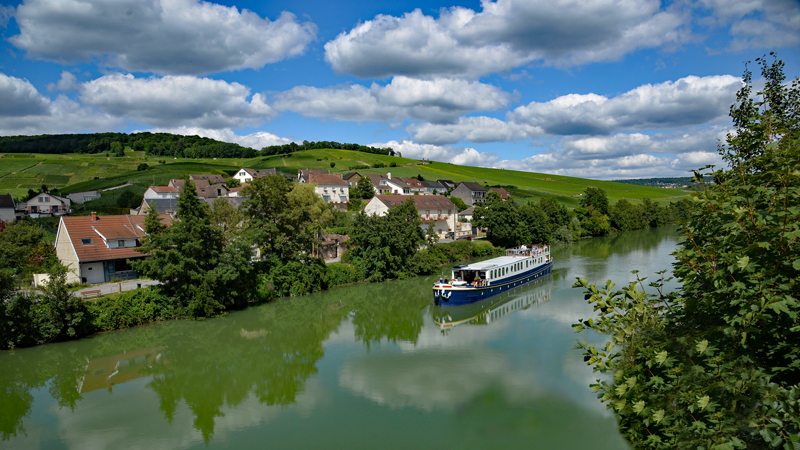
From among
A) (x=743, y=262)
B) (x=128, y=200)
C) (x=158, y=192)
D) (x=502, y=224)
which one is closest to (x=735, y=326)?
(x=743, y=262)

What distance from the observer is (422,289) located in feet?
121

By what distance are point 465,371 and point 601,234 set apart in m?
67.4

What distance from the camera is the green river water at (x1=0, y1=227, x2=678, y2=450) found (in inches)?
568

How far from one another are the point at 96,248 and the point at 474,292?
27.1m

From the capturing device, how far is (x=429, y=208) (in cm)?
6725

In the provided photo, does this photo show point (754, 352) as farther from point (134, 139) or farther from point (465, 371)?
point (134, 139)

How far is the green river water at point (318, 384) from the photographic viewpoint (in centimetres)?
1442

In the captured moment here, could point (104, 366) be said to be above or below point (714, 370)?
below

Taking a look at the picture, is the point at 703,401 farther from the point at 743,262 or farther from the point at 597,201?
the point at 597,201

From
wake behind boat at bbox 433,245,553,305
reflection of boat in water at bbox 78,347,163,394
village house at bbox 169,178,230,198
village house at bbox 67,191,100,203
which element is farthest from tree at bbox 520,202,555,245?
village house at bbox 67,191,100,203

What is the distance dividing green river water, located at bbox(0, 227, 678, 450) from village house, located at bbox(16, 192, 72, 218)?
54.8 meters

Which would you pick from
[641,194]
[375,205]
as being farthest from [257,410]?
[641,194]

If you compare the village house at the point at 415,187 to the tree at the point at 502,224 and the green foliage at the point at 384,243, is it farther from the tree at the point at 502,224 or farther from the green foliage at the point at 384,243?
the green foliage at the point at 384,243

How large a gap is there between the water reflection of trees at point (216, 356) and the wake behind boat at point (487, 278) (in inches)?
Answer: 88.5
